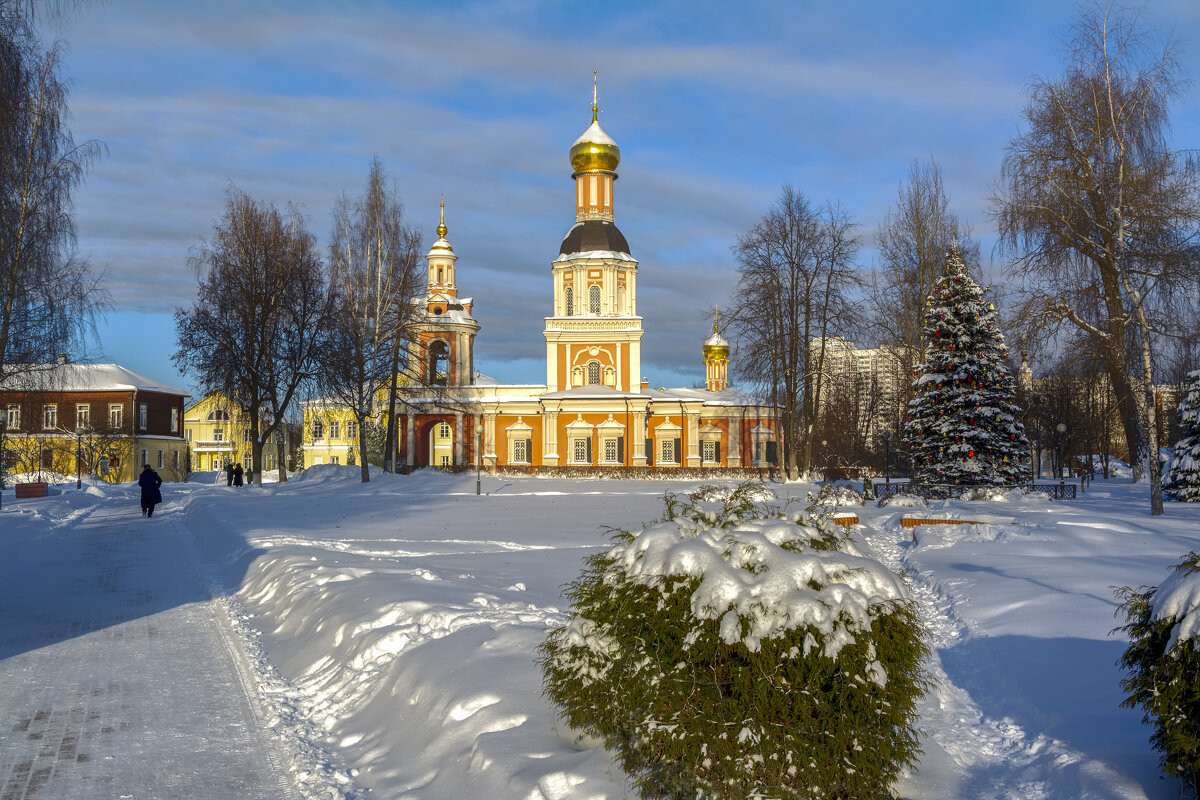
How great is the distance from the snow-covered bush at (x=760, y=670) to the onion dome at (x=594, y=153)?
161ft

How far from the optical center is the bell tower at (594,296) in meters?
51.1

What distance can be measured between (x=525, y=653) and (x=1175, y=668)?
4371mm

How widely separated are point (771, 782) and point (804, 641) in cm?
63

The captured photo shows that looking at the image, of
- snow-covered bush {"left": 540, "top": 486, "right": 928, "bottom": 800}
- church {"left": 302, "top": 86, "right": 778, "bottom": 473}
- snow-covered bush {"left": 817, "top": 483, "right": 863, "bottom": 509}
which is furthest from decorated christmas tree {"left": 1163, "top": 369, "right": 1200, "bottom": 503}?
church {"left": 302, "top": 86, "right": 778, "bottom": 473}

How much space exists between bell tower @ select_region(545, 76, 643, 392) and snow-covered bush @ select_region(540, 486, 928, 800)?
153ft

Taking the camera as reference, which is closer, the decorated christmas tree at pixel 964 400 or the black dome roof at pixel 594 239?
the decorated christmas tree at pixel 964 400

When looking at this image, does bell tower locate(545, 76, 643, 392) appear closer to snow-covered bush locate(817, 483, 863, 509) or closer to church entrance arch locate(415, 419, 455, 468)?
church entrance arch locate(415, 419, 455, 468)

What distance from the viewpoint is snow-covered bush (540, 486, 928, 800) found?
4.12 meters

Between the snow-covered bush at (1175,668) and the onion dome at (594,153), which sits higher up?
the onion dome at (594,153)

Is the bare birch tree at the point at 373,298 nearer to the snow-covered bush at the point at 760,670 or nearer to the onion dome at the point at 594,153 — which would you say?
the onion dome at the point at 594,153

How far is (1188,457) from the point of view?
23.7 m

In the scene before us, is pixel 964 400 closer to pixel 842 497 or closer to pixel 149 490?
pixel 842 497

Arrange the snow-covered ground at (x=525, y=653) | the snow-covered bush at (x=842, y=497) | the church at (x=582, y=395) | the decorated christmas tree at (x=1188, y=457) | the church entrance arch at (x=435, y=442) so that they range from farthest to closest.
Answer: the church entrance arch at (x=435, y=442), the church at (x=582, y=395), the snow-covered bush at (x=842, y=497), the decorated christmas tree at (x=1188, y=457), the snow-covered ground at (x=525, y=653)

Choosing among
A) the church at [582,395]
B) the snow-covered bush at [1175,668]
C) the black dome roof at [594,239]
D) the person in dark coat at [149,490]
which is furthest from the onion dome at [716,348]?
the snow-covered bush at [1175,668]
